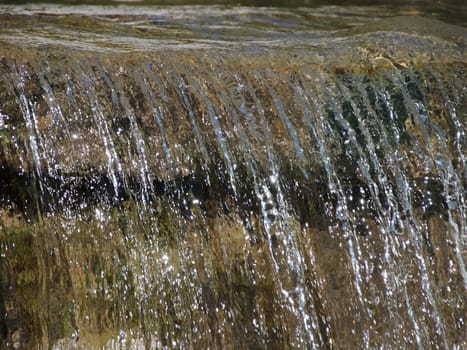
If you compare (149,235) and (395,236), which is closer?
(149,235)

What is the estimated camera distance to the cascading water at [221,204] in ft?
8.48

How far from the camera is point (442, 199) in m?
2.88

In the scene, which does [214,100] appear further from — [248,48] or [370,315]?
[370,315]

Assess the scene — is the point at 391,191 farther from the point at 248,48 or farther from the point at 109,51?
the point at 109,51

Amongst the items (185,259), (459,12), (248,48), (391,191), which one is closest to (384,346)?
(391,191)

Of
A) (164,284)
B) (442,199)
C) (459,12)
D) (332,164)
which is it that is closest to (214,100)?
(332,164)

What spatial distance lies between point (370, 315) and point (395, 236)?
32 cm

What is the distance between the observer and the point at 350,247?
9.08ft

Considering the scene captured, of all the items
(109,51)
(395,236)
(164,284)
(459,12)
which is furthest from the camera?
(459,12)

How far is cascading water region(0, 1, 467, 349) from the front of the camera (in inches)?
102

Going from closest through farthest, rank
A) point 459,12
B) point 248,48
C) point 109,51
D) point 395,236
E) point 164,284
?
point 164,284 < point 395,236 < point 109,51 < point 248,48 < point 459,12

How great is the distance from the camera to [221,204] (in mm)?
2707

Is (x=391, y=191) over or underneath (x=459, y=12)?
underneath

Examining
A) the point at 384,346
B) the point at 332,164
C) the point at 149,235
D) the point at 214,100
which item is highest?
the point at 214,100
